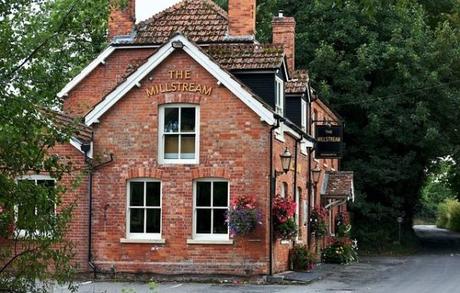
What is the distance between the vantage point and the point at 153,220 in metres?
23.0

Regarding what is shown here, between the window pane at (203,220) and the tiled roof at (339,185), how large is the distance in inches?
444

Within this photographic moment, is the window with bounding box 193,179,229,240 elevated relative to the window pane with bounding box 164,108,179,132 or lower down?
lower down

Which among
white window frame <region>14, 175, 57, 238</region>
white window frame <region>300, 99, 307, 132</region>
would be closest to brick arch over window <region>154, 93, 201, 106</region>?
white window frame <region>300, 99, 307, 132</region>

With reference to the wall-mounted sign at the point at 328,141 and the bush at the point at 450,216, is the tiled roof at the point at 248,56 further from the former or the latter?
the bush at the point at 450,216

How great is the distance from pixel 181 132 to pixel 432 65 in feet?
67.3

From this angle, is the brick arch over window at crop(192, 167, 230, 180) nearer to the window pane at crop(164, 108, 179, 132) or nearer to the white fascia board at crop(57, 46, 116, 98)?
the window pane at crop(164, 108, 179, 132)

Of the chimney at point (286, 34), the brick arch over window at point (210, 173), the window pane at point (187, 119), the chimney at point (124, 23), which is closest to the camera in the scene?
the brick arch over window at point (210, 173)

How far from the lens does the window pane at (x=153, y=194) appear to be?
2297 cm

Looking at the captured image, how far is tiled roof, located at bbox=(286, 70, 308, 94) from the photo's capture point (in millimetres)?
29000

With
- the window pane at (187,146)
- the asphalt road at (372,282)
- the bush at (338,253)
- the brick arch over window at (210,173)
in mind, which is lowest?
the asphalt road at (372,282)

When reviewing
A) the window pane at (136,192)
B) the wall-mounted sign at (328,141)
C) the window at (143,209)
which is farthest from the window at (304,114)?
the window pane at (136,192)

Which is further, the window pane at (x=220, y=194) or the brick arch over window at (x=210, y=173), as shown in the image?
the window pane at (x=220, y=194)

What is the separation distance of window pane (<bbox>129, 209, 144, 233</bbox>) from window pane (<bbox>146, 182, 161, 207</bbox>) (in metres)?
0.38

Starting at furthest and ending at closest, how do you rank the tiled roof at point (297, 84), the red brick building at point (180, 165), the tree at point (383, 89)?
the tree at point (383, 89)
the tiled roof at point (297, 84)
the red brick building at point (180, 165)
